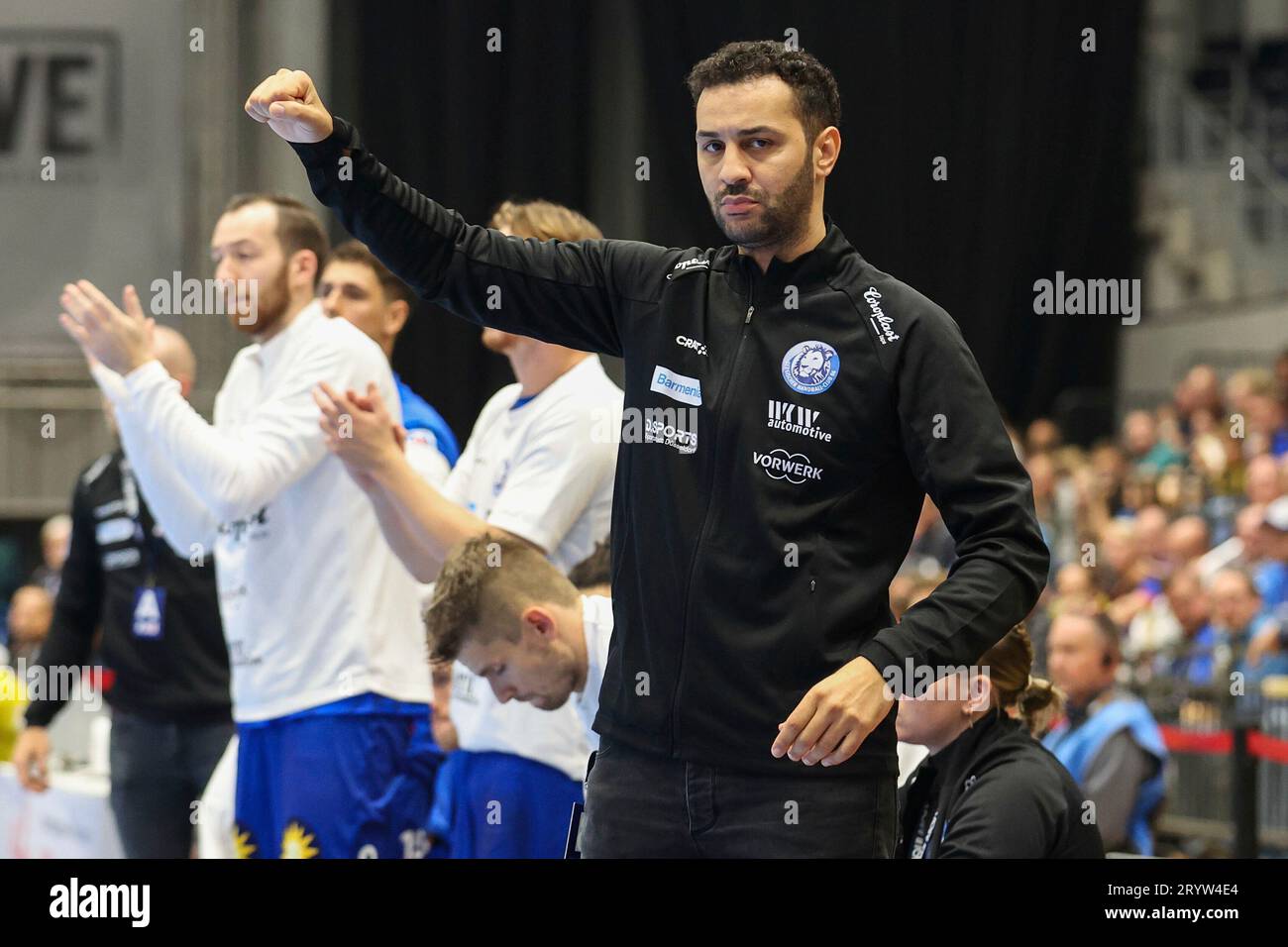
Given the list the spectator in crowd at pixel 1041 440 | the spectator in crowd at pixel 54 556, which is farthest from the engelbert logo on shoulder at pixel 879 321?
the spectator in crowd at pixel 1041 440

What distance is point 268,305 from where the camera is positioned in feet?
13.0

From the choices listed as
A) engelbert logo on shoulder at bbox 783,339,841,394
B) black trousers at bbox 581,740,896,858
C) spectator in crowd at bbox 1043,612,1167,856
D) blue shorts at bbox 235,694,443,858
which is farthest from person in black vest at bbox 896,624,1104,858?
spectator in crowd at bbox 1043,612,1167,856

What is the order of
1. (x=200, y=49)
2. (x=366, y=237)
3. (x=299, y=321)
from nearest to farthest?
(x=366, y=237), (x=299, y=321), (x=200, y=49)

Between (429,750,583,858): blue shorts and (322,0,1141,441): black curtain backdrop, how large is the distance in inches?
256

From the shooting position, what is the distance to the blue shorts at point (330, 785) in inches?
145

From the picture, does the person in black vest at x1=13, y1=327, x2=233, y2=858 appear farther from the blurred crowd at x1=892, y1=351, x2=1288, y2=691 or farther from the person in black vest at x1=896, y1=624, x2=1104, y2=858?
the blurred crowd at x1=892, y1=351, x2=1288, y2=691

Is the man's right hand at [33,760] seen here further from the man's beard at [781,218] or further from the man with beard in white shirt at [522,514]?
the man's beard at [781,218]

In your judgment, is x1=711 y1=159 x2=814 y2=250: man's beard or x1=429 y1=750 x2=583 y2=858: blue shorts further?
x1=429 y1=750 x2=583 y2=858: blue shorts

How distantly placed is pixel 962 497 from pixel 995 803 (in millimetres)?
825

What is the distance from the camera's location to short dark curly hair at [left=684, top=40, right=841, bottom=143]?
2367mm

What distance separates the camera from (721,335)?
2.40m
